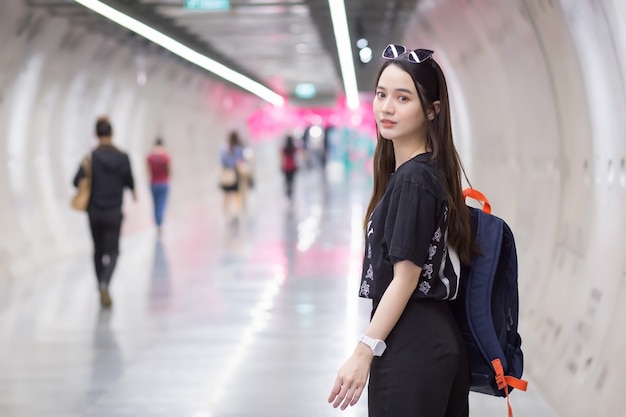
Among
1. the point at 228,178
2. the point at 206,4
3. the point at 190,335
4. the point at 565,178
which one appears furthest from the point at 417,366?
the point at 228,178

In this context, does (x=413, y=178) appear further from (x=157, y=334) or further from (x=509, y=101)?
(x=509, y=101)

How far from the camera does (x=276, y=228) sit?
19.5 metres

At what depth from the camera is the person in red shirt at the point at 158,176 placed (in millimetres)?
18328

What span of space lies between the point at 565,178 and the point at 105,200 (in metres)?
4.71

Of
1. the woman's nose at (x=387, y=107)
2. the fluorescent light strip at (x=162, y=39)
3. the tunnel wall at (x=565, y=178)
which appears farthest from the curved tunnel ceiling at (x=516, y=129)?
the woman's nose at (x=387, y=107)

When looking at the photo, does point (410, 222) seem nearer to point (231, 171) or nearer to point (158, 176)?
point (158, 176)

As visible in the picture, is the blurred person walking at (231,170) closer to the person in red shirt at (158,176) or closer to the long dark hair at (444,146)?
the person in red shirt at (158,176)

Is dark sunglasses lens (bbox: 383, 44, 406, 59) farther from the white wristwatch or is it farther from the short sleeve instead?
the white wristwatch

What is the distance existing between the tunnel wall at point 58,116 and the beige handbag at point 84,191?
242cm

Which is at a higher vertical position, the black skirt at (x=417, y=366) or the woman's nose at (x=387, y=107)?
the woman's nose at (x=387, y=107)

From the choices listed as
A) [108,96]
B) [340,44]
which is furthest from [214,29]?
[340,44]

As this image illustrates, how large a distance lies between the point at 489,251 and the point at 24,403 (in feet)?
13.4

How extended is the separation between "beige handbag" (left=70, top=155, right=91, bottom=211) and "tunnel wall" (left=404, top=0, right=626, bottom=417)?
13.8ft

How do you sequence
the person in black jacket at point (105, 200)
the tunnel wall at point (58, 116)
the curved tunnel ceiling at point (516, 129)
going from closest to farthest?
1. the curved tunnel ceiling at point (516, 129)
2. the person in black jacket at point (105, 200)
3. the tunnel wall at point (58, 116)
